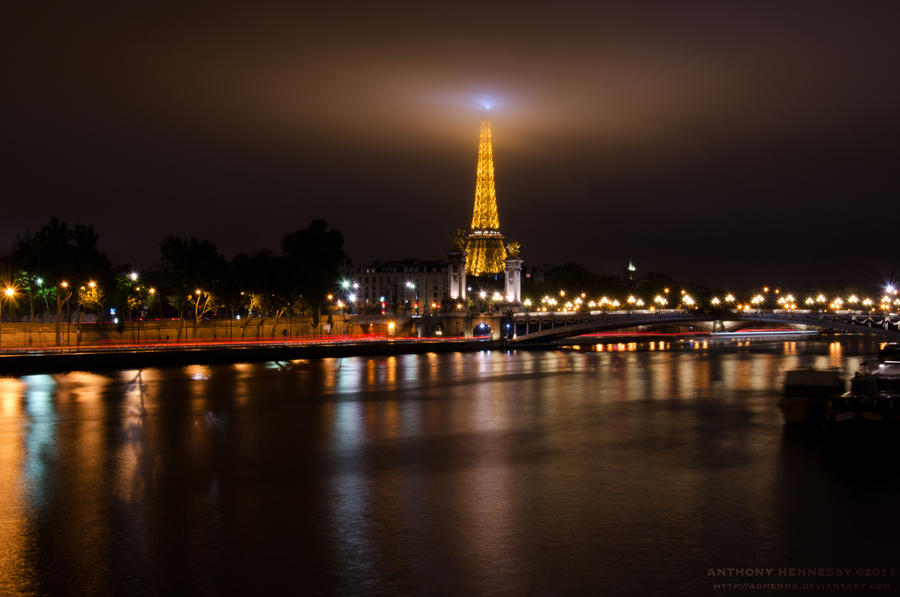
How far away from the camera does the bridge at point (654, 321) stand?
75.0m

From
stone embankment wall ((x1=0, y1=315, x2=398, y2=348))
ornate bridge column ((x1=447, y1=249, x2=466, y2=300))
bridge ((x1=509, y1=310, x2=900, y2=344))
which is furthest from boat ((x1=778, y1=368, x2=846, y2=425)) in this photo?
ornate bridge column ((x1=447, y1=249, x2=466, y2=300))

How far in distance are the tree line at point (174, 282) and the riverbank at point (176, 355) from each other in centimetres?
685

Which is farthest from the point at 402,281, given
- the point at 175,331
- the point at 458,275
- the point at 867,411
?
the point at 867,411

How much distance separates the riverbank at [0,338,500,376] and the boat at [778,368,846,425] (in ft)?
133

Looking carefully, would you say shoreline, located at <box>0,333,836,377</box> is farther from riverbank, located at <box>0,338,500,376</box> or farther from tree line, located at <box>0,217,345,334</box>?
tree line, located at <box>0,217,345,334</box>

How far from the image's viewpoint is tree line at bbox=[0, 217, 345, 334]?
213 feet

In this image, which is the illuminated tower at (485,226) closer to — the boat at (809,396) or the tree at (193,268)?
the tree at (193,268)

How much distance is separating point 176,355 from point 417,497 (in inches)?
1662

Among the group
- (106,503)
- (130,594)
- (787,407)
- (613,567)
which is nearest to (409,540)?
(613,567)

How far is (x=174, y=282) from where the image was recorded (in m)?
77.3

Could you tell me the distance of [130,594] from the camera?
42.7 ft

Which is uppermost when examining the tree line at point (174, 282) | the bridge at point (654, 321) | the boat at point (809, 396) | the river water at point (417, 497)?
the tree line at point (174, 282)

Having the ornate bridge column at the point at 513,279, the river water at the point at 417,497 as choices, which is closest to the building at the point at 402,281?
the ornate bridge column at the point at 513,279

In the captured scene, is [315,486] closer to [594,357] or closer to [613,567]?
[613,567]
